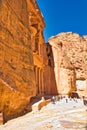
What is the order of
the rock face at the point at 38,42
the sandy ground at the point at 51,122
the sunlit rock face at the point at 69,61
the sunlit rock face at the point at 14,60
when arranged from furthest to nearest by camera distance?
the sunlit rock face at the point at 69,61 → the rock face at the point at 38,42 → the sunlit rock face at the point at 14,60 → the sandy ground at the point at 51,122

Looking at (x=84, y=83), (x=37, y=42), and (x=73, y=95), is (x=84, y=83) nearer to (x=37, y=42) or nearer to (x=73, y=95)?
(x=73, y=95)

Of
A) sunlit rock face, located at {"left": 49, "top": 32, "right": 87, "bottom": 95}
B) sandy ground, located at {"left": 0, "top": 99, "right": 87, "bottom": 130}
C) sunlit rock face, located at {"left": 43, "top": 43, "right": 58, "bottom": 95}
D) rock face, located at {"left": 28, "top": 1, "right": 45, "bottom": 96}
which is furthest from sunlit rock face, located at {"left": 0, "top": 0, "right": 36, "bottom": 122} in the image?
sunlit rock face, located at {"left": 49, "top": 32, "right": 87, "bottom": 95}

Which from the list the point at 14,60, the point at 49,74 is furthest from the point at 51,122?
the point at 49,74

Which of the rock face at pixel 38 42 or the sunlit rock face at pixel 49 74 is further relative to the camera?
the sunlit rock face at pixel 49 74

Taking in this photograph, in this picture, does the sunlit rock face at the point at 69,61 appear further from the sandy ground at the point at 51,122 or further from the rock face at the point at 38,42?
the sandy ground at the point at 51,122

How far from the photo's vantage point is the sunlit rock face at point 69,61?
30578mm

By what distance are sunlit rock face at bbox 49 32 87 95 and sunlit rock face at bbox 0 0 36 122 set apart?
1466 cm

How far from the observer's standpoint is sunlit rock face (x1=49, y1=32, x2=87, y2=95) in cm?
3058

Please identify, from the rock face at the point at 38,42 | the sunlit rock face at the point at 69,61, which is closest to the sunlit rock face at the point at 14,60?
the rock face at the point at 38,42

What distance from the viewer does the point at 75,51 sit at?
36000mm

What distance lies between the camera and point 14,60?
13.3 m

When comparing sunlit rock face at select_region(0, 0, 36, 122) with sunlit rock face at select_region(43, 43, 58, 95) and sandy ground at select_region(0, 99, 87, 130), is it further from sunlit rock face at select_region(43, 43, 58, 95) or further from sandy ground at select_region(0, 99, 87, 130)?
sunlit rock face at select_region(43, 43, 58, 95)

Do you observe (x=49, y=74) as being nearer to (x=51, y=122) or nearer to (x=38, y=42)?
(x=38, y=42)

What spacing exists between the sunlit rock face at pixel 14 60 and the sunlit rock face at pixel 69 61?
14658 mm
